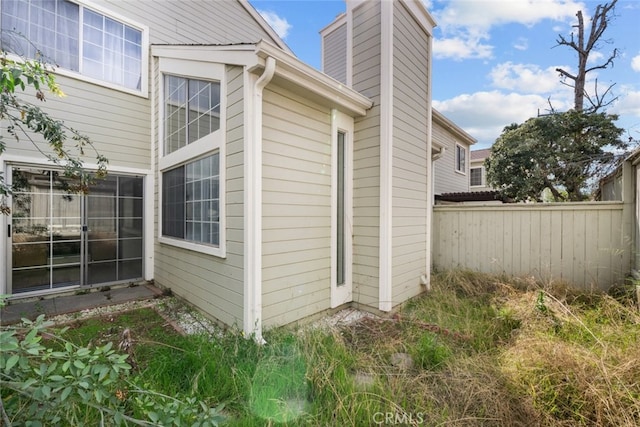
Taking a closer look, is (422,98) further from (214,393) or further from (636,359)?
(214,393)

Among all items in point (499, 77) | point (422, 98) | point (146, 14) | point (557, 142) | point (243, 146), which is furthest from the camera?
point (557, 142)

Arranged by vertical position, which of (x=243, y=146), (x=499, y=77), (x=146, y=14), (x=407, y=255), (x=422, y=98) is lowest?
(x=407, y=255)

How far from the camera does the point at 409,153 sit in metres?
4.56

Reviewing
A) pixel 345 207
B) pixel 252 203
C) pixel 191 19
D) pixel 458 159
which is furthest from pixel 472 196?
pixel 191 19

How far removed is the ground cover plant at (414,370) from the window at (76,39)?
4.56 meters

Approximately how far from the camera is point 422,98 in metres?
4.95

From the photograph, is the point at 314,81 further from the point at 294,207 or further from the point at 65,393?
the point at 65,393

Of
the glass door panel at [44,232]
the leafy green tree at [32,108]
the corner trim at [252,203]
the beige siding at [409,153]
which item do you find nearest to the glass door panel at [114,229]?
the glass door panel at [44,232]

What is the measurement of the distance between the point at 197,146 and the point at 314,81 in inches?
74.4

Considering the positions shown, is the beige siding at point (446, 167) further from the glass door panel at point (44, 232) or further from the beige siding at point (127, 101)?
the glass door panel at point (44, 232)

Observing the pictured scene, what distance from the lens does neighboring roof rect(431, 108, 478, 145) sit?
992 centimetres

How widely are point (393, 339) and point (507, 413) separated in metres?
1.26

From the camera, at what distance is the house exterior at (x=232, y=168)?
3238 millimetres

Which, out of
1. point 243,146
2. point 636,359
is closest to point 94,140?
point 243,146
